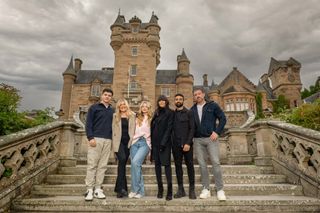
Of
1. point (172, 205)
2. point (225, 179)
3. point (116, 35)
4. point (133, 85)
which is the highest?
point (116, 35)

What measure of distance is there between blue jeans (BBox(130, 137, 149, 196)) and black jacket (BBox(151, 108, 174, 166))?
8.0 inches

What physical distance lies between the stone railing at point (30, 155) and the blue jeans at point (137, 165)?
7.07 ft

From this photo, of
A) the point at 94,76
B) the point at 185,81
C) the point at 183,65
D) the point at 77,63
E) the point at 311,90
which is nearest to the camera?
the point at 185,81

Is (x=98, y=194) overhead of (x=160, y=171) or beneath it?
beneath

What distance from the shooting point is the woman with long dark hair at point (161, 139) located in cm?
413

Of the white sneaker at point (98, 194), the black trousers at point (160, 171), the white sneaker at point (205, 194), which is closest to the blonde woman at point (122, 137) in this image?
the white sneaker at point (98, 194)

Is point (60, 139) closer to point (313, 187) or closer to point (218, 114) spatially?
point (218, 114)

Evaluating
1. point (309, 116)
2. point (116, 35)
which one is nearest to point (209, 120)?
point (309, 116)

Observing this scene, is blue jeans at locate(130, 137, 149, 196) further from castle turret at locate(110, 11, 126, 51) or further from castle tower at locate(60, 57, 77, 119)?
castle tower at locate(60, 57, 77, 119)

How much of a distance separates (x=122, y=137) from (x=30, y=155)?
2075mm

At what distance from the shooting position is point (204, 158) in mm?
4328

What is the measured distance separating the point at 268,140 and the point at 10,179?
594cm

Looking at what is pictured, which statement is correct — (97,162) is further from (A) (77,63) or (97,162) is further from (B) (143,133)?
(A) (77,63)

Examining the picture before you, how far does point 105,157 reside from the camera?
426 cm
